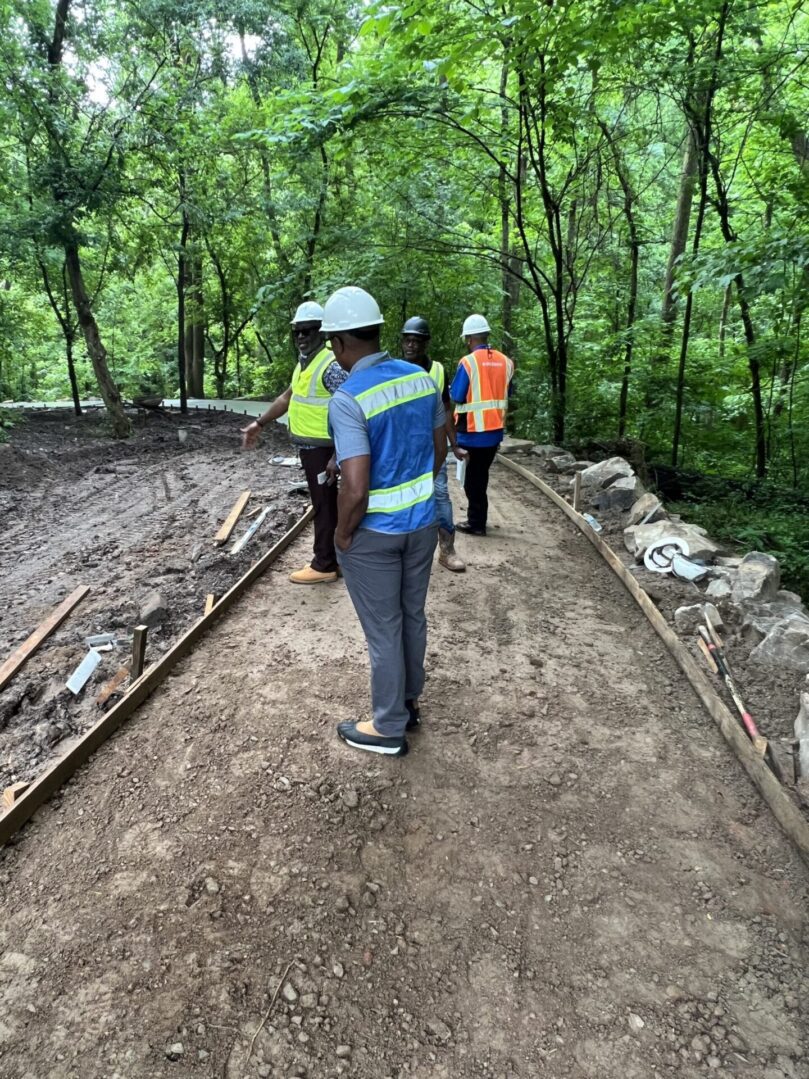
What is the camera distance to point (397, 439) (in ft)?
8.05

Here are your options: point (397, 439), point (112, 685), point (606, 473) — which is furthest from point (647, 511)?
point (112, 685)

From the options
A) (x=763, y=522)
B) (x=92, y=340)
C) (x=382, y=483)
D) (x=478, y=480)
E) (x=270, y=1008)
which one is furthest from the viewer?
(x=92, y=340)

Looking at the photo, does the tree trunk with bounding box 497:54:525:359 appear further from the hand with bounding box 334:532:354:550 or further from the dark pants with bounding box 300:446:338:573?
the hand with bounding box 334:532:354:550

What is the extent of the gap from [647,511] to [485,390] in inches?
86.9

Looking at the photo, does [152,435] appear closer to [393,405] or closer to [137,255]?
[137,255]

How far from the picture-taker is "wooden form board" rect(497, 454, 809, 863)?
2469mm

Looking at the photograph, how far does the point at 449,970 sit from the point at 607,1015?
19.0 inches

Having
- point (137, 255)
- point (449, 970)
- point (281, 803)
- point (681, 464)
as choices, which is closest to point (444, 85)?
point (681, 464)

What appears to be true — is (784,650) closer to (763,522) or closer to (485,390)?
(485,390)

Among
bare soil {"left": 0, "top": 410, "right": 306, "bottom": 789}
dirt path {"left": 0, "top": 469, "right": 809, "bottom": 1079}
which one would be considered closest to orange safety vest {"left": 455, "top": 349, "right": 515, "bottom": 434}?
bare soil {"left": 0, "top": 410, "right": 306, "bottom": 789}

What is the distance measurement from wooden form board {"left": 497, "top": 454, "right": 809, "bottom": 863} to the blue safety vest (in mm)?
1847

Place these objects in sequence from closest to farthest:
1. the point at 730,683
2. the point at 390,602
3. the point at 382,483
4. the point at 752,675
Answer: the point at 382,483 < the point at 390,602 < the point at 730,683 < the point at 752,675

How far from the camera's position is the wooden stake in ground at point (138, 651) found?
11.3 ft

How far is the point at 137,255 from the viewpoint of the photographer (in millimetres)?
14578
